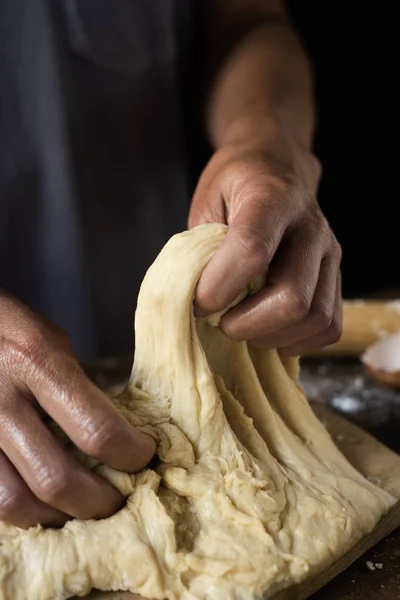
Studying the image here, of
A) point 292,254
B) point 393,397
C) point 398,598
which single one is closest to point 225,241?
point 292,254

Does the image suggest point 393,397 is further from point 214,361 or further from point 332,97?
point 332,97

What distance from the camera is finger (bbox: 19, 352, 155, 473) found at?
3.96 ft

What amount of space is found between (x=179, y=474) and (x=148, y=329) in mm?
277

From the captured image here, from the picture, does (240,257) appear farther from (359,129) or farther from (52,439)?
(359,129)

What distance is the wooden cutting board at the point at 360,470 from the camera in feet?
4.13

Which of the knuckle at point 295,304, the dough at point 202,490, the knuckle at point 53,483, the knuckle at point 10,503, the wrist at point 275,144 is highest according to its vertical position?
the wrist at point 275,144

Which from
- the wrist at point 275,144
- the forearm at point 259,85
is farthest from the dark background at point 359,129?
the wrist at point 275,144

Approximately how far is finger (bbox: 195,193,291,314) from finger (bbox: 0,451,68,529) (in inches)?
17.2

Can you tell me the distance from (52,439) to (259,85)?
123cm

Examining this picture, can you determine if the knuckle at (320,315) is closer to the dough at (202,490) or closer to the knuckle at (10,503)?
the dough at (202,490)

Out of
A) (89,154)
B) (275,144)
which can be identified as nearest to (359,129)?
(89,154)

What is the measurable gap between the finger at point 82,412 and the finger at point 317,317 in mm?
357

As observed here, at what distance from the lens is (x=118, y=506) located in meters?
1.28

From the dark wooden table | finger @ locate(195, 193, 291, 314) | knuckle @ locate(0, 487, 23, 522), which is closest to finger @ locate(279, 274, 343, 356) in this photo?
finger @ locate(195, 193, 291, 314)
